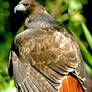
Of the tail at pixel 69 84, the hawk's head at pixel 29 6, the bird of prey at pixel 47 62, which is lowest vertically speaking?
the tail at pixel 69 84

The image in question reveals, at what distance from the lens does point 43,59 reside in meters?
4.89

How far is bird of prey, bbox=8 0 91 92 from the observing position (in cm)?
473

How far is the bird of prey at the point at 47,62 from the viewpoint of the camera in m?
4.73

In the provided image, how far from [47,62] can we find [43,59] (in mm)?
75

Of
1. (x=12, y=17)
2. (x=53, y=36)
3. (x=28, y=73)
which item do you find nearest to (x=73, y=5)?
(x=12, y=17)

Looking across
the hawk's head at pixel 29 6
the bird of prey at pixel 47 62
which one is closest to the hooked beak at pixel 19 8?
the hawk's head at pixel 29 6

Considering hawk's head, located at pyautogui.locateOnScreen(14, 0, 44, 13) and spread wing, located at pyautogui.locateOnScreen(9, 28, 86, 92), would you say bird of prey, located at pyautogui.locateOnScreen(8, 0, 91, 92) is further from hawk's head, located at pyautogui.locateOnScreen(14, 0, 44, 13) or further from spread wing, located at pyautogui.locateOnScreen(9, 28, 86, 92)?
hawk's head, located at pyautogui.locateOnScreen(14, 0, 44, 13)

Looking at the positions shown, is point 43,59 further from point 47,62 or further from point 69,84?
point 69,84

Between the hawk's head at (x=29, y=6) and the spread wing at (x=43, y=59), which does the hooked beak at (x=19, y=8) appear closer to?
the hawk's head at (x=29, y=6)

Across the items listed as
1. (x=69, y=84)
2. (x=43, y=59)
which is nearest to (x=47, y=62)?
(x=43, y=59)

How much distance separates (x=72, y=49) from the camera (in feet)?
16.1

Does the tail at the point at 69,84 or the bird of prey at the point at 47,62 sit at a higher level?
the bird of prey at the point at 47,62

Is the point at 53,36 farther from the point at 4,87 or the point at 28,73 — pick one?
the point at 4,87

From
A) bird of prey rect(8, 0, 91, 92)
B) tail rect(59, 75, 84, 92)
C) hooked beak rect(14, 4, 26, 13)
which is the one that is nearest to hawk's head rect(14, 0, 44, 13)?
hooked beak rect(14, 4, 26, 13)
